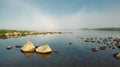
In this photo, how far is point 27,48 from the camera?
118ft

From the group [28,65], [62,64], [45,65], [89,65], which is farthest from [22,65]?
[89,65]

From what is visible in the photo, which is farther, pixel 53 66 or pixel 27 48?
pixel 27 48

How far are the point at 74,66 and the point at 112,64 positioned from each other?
22.6 ft

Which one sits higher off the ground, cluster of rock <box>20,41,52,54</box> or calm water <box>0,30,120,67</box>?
cluster of rock <box>20,41,52,54</box>

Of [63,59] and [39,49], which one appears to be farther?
[39,49]

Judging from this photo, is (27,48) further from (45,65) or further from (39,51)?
(45,65)

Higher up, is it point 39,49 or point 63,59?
point 39,49

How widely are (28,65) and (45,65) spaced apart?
9.46 ft

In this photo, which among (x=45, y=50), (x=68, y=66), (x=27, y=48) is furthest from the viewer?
(x=27, y=48)

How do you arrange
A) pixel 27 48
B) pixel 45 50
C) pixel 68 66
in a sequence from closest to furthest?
pixel 68 66 → pixel 45 50 → pixel 27 48

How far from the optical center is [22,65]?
24.2m

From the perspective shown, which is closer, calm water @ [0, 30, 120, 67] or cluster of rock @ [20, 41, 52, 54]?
calm water @ [0, 30, 120, 67]

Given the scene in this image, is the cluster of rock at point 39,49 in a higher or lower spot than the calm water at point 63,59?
higher

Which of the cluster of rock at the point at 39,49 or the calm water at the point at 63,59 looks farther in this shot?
the cluster of rock at the point at 39,49
